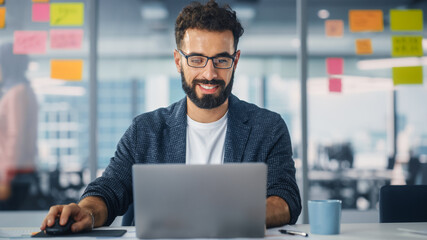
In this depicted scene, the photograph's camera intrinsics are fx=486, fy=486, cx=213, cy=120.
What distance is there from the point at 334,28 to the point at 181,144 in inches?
70.9

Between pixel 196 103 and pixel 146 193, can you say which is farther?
pixel 196 103

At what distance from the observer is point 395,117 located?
10.9 ft

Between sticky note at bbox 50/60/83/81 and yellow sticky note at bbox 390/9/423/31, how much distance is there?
2142 mm

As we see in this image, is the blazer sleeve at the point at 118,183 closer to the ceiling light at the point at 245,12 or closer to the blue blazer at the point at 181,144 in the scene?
the blue blazer at the point at 181,144

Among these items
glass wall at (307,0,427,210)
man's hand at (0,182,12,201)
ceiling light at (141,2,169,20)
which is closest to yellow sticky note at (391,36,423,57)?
glass wall at (307,0,427,210)

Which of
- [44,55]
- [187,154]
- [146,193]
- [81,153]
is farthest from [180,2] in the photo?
[146,193]

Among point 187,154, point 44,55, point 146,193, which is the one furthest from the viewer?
point 44,55

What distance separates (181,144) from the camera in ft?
6.40

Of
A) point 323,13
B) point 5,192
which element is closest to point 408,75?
point 323,13

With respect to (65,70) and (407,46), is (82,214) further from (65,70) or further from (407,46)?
(407,46)

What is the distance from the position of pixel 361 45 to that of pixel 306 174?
95 cm

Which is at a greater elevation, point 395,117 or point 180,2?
point 180,2

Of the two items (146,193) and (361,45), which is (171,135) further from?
(361,45)

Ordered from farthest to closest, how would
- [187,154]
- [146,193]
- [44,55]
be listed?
[44,55], [187,154], [146,193]
